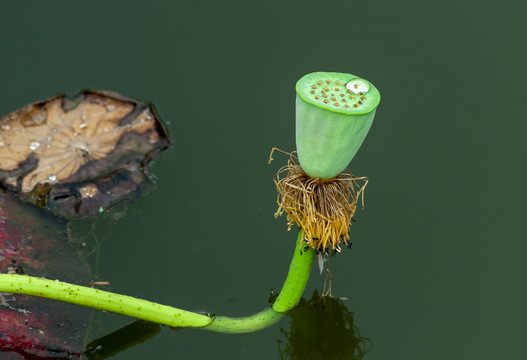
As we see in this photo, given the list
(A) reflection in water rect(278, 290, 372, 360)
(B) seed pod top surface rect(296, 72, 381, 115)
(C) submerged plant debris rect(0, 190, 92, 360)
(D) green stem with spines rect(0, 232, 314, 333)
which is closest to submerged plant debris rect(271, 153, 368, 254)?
(D) green stem with spines rect(0, 232, 314, 333)

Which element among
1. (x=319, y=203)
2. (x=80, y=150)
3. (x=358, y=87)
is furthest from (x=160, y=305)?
(x=358, y=87)

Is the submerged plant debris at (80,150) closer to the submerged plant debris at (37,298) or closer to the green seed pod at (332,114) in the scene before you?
the submerged plant debris at (37,298)

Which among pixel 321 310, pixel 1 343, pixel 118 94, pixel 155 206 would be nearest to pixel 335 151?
pixel 321 310

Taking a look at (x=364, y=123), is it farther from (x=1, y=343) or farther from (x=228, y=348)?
(x=1, y=343)

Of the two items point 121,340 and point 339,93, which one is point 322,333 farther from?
point 339,93

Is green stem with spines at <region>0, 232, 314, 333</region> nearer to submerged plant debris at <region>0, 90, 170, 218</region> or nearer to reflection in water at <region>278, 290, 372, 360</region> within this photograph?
reflection in water at <region>278, 290, 372, 360</region>

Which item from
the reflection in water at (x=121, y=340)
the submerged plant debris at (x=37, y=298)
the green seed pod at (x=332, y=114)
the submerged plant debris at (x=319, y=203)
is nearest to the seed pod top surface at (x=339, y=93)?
the green seed pod at (x=332, y=114)
